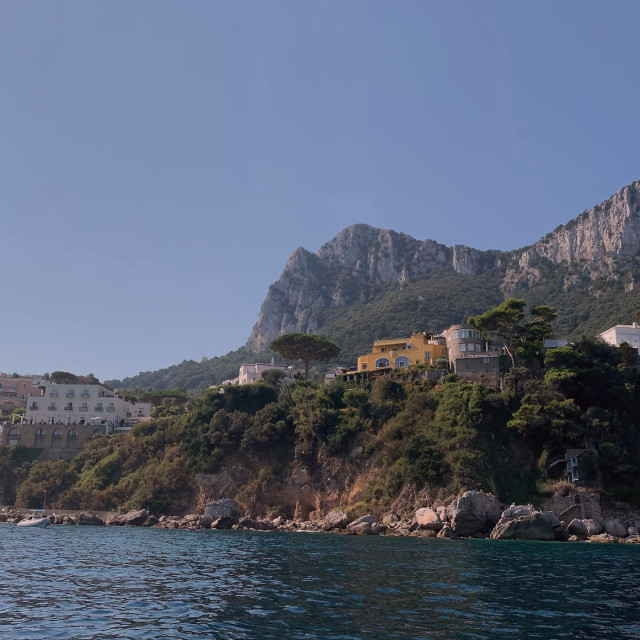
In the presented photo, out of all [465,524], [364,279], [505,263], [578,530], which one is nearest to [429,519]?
[465,524]

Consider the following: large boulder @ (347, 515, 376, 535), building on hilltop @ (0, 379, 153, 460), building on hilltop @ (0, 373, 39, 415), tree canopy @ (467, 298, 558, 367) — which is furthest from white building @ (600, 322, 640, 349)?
building on hilltop @ (0, 373, 39, 415)

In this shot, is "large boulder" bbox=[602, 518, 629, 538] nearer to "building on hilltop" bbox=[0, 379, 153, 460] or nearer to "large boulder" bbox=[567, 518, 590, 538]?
"large boulder" bbox=[567, 518, 590, 538]

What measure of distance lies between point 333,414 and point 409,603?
52991mm

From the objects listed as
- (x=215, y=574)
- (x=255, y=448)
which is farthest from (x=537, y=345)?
(x=215, y=574)

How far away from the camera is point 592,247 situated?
149000 mm

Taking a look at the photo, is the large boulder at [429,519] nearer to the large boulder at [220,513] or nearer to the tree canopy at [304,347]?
the large boulder at [220,513]

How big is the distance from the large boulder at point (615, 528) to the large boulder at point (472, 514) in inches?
335

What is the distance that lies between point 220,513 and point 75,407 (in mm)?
44634

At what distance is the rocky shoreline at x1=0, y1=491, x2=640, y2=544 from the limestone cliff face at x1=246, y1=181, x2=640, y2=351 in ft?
331

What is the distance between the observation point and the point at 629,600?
20594 millimetres

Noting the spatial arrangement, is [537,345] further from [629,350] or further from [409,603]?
[409,603]

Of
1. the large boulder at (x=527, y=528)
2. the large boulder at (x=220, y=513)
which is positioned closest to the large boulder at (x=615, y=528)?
the large boulder at (x=527, y=528)

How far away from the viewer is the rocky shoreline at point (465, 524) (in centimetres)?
4878

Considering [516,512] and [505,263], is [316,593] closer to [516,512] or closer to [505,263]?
[516,512]
